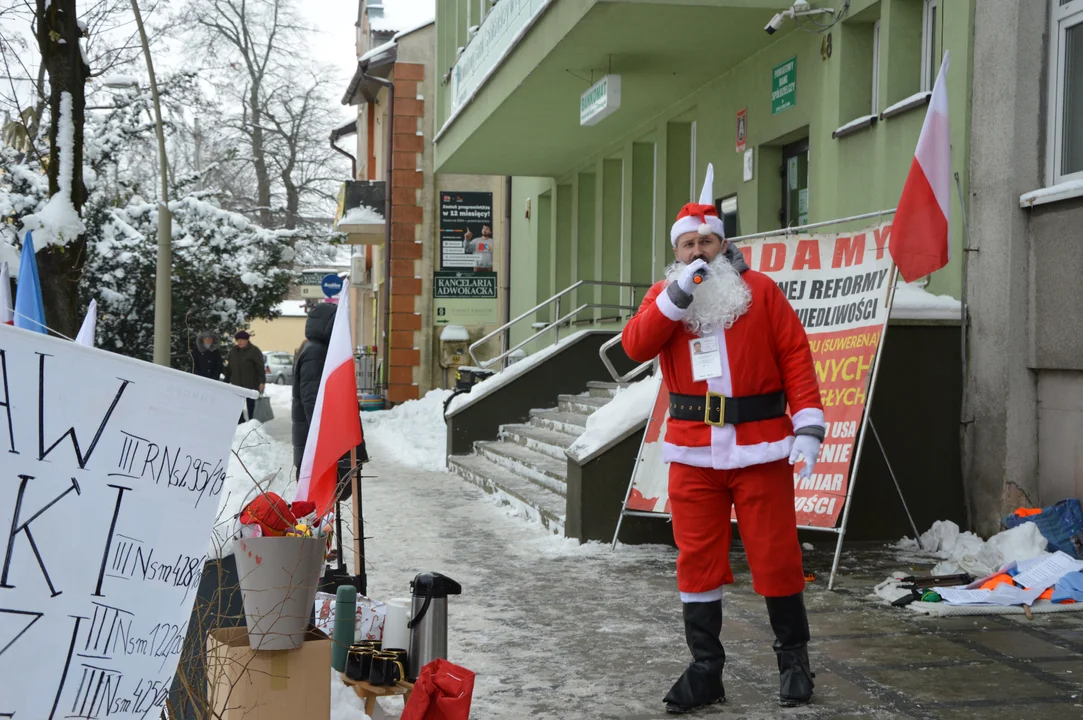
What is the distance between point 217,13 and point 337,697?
3674cm

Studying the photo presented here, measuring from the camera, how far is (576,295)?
62.5 ft

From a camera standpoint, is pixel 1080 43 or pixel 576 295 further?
pixel 576 295

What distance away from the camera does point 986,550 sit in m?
7.02

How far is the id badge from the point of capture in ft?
15.0

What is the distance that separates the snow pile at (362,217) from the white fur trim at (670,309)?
2348 cm

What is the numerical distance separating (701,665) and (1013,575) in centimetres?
278

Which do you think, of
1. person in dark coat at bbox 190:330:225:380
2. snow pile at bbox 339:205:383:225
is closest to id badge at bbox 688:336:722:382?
person in dark coat at bbox 190:330:225:380

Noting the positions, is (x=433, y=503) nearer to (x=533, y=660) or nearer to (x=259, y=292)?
(x=533, y=660)

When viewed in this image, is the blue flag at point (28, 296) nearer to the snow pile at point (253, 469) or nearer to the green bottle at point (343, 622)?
the snow pile at point (253, 469)

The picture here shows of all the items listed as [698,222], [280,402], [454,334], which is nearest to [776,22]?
[698,222]

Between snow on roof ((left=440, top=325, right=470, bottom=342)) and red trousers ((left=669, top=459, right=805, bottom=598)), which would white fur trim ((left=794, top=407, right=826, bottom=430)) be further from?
snow on roof ((left=440, top=325, right=470, bottom=342))

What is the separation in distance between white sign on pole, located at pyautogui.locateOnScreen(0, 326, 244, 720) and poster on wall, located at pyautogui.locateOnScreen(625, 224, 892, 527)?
491 cm

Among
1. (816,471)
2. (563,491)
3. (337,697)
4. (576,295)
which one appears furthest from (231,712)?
(576,295)

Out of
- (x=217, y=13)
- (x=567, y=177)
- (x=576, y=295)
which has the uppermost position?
(x=217, y=13)
